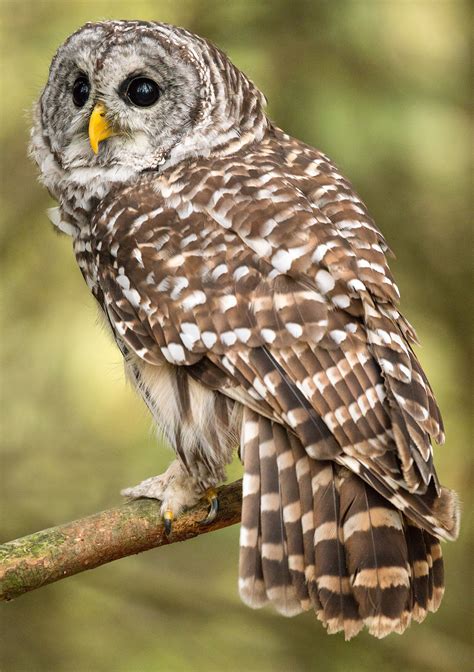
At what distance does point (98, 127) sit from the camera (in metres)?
3.99

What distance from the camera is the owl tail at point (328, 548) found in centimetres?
316

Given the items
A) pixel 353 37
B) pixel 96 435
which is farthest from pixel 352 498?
pixel 353 37

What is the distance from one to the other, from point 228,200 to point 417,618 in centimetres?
152

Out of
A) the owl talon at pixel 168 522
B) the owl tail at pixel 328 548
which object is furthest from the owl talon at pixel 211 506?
the owl tail at pixel 328 548

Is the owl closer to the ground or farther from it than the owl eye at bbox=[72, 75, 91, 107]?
closer to the ground

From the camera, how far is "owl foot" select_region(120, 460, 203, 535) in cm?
368

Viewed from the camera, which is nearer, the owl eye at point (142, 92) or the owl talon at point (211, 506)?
the owl talon at point (211, 506)

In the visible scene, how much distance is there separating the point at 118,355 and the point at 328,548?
7.91ft

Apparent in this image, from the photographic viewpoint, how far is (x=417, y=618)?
10.7ft

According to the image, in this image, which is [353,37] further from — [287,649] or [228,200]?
[287,649]

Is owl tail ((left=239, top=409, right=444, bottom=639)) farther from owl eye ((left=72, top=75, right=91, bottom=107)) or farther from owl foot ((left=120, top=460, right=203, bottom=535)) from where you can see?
owl eye ((left=72, top=75, right=91, bottom=107))

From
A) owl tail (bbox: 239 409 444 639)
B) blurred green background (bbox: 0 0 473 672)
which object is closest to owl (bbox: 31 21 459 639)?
owl tail (bbox: 239 409 444 639)

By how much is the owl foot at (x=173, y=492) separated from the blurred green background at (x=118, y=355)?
3.78 feet

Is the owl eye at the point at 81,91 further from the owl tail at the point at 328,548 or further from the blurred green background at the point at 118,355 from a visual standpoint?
the owl tail at the point at 328,548
